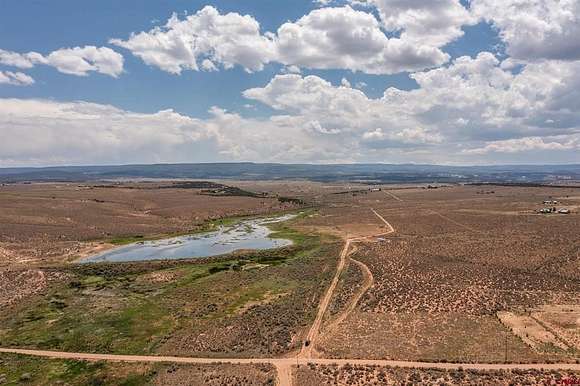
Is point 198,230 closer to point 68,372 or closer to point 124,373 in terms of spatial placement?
point 68,372

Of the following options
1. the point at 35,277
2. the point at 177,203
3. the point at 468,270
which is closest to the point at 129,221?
the point at 177,203

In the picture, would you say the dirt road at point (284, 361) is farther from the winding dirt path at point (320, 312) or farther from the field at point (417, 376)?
the winding dirt path at point (320, 312)

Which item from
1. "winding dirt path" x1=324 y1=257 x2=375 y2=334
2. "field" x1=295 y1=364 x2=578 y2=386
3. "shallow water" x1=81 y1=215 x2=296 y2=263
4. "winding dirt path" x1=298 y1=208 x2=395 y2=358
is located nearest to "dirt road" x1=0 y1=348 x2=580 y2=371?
"field" x1=295 y1=364 x2=578 y2=386

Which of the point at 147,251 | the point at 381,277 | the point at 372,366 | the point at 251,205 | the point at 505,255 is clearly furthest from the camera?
the point at 251,205

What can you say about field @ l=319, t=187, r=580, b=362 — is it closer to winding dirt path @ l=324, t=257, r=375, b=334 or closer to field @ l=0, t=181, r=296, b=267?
winding dirt path @ l=324, t=257, r=375, b=334

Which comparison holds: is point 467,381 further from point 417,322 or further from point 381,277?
point 381,277

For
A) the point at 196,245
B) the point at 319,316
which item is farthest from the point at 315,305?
the point at 196,245
